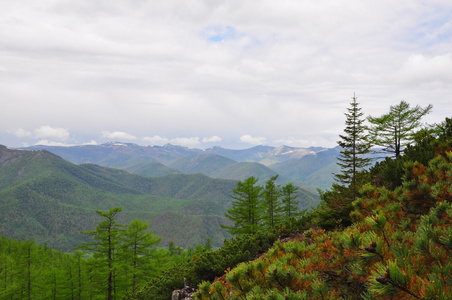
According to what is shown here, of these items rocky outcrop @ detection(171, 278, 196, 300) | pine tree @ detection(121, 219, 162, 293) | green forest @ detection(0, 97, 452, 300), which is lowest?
pine tree @ detection(121, 219, 162, 293)

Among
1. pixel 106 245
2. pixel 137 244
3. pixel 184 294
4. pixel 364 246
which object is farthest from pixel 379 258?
pixel 137 244

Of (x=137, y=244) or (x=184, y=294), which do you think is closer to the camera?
(x=184, y=294)

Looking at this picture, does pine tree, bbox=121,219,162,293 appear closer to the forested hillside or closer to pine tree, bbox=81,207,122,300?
pine tree, bbox=81,207,122,300

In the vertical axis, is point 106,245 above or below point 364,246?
below

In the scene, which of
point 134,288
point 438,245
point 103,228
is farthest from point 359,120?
point 134,288

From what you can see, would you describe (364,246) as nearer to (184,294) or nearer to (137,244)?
(184,294)

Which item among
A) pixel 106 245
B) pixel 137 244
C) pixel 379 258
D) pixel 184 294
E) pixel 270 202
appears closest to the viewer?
pixel 379 258

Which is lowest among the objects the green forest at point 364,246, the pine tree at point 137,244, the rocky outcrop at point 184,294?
the pine tree at point 137,244

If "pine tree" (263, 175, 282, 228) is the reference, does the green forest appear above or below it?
above

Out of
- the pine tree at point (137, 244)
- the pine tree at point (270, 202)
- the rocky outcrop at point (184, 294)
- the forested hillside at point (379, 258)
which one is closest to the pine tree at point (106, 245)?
the pine tree at point (137, 244)

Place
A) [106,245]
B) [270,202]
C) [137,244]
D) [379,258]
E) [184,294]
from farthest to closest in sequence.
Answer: [270,202] < [137,244] < [106,245] < [184,294] < [379,258]

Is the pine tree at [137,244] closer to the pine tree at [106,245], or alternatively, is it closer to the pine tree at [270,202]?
the pine tree at [106,245]

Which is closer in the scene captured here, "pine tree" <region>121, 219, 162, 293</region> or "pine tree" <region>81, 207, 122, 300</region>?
"pine tree" <region>81, 207, 122, 300</region>

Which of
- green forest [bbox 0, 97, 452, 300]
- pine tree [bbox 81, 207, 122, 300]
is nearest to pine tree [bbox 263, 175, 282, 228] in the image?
green forest [bbox 0, 97, 452, 300]
